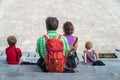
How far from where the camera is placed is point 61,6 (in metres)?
17.8

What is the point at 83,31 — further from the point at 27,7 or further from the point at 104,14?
the point at 27,7

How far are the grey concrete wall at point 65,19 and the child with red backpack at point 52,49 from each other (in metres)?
5.87

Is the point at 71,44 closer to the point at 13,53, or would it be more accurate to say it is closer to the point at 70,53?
the point at 70,53

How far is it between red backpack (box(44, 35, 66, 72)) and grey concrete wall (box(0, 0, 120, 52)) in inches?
235

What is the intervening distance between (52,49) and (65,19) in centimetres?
944

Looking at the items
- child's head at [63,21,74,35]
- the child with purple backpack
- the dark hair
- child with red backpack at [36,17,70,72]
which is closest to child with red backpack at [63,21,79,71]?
child's head at [63,21,74,35]

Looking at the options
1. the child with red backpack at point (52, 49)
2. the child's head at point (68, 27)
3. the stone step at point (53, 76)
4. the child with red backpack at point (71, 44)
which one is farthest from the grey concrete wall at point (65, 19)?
the stone step at point (53, 76)

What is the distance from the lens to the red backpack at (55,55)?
659 cm

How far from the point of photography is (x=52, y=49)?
6582 millimetres

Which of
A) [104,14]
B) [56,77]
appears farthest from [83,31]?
[56,77]

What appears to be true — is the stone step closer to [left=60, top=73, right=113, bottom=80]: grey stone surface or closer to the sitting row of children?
[left=60, top=73, right=113, bottom=80]: grey stone surface

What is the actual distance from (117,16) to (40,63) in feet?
33.1

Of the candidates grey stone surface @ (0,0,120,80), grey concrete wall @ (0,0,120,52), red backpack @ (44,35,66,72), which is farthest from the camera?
grey concrete wall @ (0,0,120,52)

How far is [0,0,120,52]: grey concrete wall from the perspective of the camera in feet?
44.5
